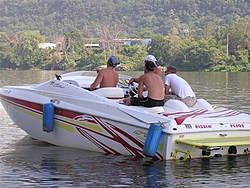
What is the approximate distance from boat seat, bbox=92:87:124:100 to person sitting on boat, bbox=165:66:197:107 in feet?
2.44

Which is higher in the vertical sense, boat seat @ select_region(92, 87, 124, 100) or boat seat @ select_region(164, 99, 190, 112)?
boat seat @ select_region(92, 87, 124, 100)

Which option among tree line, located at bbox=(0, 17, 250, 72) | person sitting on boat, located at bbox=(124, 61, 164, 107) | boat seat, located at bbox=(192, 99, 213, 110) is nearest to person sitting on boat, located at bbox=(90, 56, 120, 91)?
person sitting on boat, located at bbox=(124, 61, 164, 107)

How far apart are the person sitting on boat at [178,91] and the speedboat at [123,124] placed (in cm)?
14

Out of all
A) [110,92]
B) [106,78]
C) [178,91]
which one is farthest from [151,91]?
[106,78]

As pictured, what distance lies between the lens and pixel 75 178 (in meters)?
8.41

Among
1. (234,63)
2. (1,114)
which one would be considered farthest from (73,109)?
(234,63)

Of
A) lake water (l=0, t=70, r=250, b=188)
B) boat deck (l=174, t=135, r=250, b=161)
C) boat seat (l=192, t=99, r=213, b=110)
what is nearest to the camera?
lake water (l=0, t=70, r=250, b=188)

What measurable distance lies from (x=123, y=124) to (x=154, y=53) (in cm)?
9441

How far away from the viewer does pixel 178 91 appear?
34.3 feet

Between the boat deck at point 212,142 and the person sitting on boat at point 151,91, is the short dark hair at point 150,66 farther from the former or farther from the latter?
the boat deck at point 212,142

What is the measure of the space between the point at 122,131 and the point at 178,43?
95.9 meters

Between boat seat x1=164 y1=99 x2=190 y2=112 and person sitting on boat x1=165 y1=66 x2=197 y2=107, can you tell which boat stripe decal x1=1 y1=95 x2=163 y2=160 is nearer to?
boat seat x1=164 y1=99 x2=190 y2=112

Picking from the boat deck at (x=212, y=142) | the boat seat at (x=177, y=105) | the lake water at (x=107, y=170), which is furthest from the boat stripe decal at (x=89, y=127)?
the boat seat at (x=177, y=105)

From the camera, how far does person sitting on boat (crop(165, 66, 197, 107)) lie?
34.1ft
